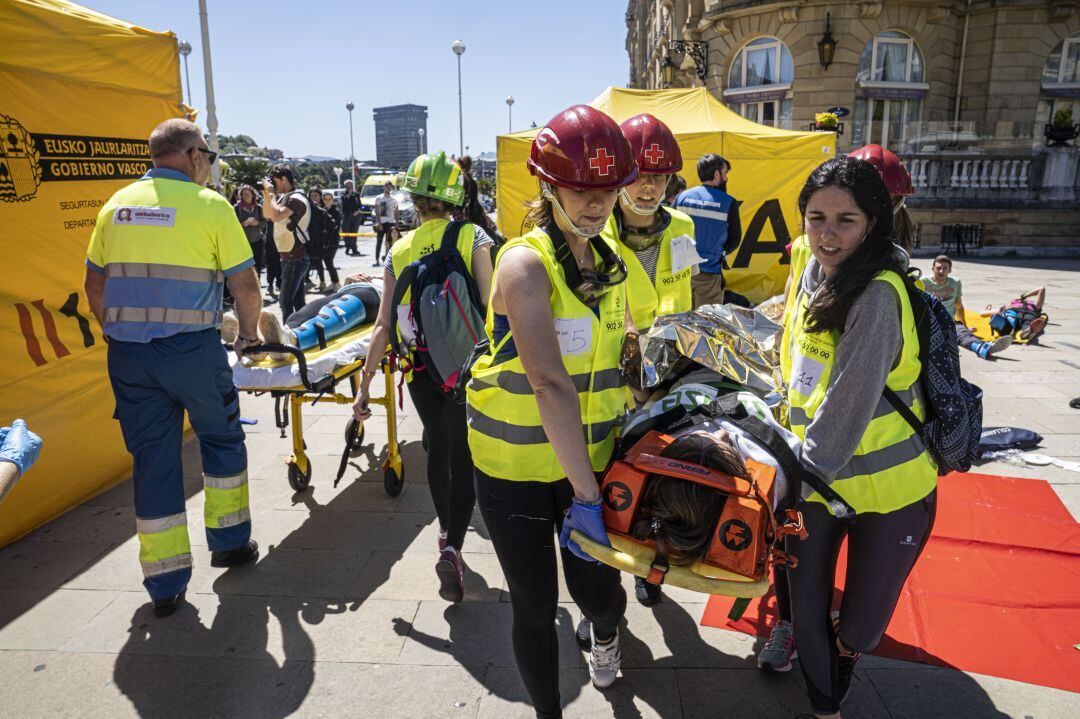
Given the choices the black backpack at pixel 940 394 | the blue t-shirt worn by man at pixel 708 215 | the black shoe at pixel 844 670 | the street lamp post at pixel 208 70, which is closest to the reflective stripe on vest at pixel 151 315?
the black backpack at pixel 940 394

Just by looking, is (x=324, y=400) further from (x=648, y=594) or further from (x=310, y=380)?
(x=648, y=594)

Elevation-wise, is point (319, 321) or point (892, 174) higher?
point (892, 174)

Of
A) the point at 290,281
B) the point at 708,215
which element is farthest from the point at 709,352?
the point at 290,281

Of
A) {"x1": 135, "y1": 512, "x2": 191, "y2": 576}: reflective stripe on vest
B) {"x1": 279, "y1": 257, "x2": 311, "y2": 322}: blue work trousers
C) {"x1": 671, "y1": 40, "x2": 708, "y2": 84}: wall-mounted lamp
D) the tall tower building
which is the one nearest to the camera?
{"x1": 135, "y1": 512, "x2": 191, "y2": 576}: reflective stripe on vest

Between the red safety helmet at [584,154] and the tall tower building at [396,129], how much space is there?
115985 millimetres

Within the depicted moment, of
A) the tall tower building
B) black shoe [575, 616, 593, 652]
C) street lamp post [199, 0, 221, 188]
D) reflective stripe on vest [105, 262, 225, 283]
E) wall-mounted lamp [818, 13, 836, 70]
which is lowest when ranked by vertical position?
black shoe [575, 616, 593, 652]

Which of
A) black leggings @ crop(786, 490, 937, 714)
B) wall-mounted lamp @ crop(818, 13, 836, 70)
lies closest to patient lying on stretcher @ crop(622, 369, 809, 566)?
black leggings @ crop(786, 490, 937, 714)

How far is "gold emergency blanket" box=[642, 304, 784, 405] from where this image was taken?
2.47 metres

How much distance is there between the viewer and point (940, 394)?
2.04m

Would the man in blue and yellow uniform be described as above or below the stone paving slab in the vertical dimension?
above

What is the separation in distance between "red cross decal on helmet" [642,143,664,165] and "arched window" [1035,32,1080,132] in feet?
75.8

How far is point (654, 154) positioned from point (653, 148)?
0.03 meters

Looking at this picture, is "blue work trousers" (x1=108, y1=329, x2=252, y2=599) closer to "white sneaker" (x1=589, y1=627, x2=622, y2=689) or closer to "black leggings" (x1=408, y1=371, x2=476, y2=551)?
"black leggings" (x1=408, y1=371, x2=476, y2=551)

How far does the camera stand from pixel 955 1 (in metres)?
20.3
